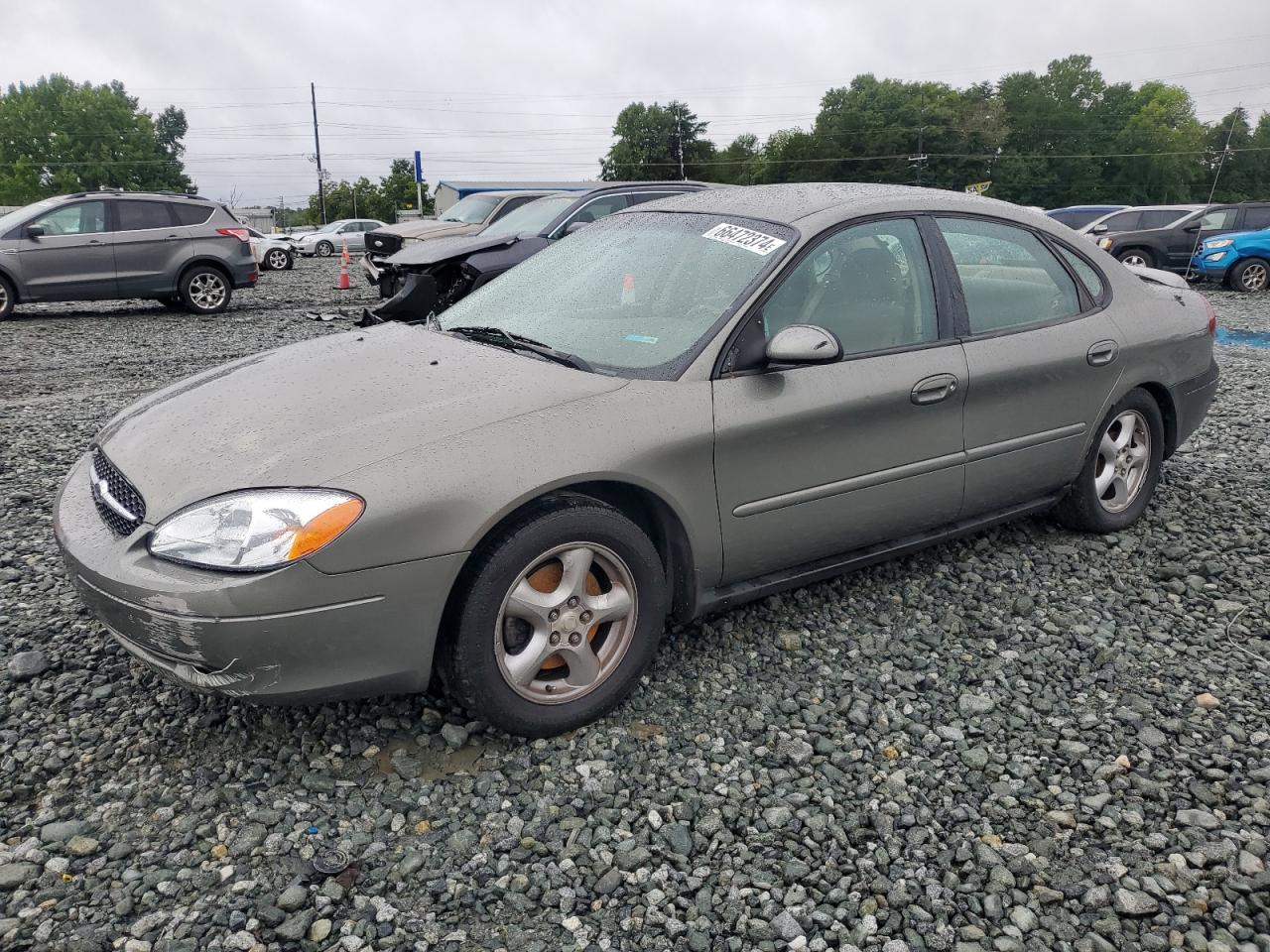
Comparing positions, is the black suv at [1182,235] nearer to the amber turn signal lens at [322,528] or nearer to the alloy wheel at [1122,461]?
the alloy wheel at [1122,461]

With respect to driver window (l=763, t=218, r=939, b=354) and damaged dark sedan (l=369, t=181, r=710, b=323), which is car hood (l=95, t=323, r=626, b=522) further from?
damaged dark sedan (l=369, t=181, r=710, b=323)

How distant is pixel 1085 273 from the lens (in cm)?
409

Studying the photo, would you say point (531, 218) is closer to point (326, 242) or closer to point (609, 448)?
point (609, 448)

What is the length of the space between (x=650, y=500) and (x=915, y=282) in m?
1.41

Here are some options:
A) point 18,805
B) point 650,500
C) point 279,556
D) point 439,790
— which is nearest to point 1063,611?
point 650,500

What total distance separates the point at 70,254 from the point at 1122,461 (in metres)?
12.4

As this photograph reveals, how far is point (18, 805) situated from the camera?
2.49 metres

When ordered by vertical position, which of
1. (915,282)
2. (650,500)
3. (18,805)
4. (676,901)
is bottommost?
(676,901)

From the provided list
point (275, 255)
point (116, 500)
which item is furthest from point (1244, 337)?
point (275, 255)

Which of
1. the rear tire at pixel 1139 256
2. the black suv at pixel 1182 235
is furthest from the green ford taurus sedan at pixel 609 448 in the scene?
the rear tire at pixel 1139 256

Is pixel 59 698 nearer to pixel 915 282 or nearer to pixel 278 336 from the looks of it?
pixel 915 282

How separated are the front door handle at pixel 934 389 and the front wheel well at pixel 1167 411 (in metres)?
1.34

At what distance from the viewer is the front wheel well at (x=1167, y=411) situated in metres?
4.30

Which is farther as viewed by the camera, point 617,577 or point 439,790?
point 617,577
